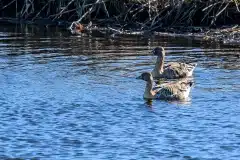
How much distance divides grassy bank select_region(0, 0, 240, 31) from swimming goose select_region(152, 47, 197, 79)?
742 cm

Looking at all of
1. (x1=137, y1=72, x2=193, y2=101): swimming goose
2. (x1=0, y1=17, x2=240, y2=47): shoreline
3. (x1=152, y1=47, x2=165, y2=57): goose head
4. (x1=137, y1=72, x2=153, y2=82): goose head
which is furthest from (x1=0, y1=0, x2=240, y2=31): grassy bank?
(x1=137, y1=72, x2=193, y2=101): swimming goose

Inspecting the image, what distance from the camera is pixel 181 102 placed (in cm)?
1669

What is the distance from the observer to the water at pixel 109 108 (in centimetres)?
1320

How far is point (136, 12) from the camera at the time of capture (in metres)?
29.5

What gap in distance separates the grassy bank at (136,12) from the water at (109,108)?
13.4 feet

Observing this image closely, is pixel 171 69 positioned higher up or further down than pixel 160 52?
further down

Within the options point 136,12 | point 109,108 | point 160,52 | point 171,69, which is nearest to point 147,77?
point 109,108

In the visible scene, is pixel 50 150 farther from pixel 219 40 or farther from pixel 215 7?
pixel 215 7

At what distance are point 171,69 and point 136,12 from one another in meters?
9.62

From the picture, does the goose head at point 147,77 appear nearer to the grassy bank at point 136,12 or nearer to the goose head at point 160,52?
the goose head at point 160,52

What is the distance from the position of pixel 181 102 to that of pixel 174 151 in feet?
12.3

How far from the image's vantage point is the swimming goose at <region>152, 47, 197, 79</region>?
1969cm

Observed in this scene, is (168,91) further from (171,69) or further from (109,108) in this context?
(171,69)

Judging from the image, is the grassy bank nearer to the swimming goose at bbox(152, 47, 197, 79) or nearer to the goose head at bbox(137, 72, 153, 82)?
the swimming goose at bbox(152, 47, 197, 79)
